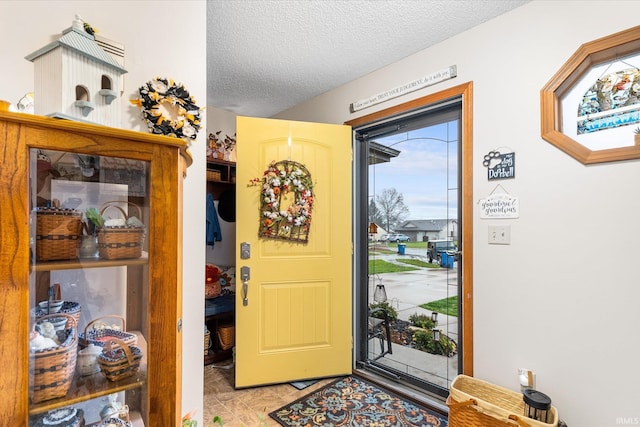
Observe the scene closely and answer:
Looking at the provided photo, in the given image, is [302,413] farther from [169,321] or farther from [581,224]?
[581,224]

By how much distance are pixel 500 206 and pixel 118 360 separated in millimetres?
1971

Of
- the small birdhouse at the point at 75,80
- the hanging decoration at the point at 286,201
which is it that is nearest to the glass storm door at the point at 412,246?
the hanging decoration at the point at 286,201

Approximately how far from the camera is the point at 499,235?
75.7 inches

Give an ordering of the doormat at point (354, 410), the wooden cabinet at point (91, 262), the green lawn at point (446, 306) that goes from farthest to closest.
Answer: the green lawn at point (446, 306) < the doormat at point (354, 410) < the wooden cabinet at point (91, 262)

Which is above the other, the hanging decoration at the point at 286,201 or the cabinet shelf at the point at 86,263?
the hanging decoration at the point at 286,201

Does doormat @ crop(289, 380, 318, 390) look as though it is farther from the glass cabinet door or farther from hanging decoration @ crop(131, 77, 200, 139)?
hanging decoration @ crop(131, 77, 200, 139)

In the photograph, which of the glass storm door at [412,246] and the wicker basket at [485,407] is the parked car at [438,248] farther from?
the wicker basket at [485,407]

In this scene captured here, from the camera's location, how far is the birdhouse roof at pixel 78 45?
923 mm

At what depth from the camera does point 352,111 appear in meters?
2.83

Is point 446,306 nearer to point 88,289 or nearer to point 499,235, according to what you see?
point 499,235

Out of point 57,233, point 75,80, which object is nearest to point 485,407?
point 57,233

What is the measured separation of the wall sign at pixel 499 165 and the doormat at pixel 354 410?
1572 millimetres

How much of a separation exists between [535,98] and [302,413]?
7.75ft

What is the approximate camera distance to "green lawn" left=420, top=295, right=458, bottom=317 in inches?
89.7
